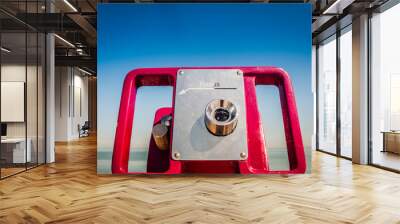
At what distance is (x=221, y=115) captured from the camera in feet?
12.6

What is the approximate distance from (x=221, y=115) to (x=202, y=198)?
987 millimetres

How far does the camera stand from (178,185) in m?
3.83

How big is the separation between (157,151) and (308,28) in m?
2.38

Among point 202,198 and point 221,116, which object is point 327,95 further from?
point 202,198

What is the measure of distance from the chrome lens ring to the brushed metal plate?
4.5 inches

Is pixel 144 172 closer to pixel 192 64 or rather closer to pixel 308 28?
pixel 192 64

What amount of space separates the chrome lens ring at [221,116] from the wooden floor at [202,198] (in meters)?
0.62

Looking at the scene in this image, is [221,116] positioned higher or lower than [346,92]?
lower

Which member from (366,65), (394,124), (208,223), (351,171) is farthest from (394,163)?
(208,223)

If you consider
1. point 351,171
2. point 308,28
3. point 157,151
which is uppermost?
point 308,28

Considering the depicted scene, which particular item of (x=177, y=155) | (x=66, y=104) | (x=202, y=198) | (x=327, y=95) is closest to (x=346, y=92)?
(x=327, y=95)

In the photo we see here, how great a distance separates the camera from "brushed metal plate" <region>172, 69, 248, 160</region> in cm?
389

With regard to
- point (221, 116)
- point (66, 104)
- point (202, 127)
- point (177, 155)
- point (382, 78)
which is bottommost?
point (177, 155)

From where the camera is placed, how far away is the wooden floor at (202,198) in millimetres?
2635
